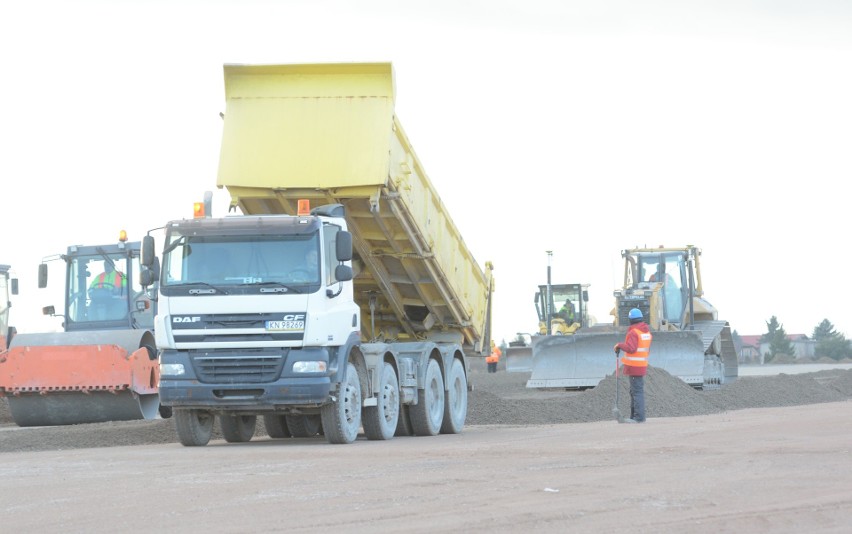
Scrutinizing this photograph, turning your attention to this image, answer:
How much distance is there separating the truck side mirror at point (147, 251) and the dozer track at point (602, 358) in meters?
13.6

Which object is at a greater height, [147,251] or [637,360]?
[147,251]

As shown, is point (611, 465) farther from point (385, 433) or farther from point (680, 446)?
point (385, 433)

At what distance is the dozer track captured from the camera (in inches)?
1032

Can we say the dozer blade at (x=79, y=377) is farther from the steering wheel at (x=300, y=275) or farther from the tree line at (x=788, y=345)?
the tree line at (x=788, y=345)


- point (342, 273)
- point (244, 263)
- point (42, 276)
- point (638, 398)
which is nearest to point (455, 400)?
point (638, 398)

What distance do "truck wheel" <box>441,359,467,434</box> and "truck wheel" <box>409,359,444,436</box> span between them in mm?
206

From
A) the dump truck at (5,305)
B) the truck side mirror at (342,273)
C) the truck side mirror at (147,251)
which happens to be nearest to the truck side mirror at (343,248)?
the truck side mirror at (342,273)

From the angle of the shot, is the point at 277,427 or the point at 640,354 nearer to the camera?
the point at 277,427

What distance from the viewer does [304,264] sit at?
14523mm

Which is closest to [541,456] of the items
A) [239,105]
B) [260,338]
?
[260,338]

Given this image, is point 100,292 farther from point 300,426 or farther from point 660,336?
point 660,336

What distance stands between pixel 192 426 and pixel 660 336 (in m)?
13.3

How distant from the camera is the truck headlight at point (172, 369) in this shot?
14.6 meters

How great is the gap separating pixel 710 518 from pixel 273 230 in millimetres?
7436
